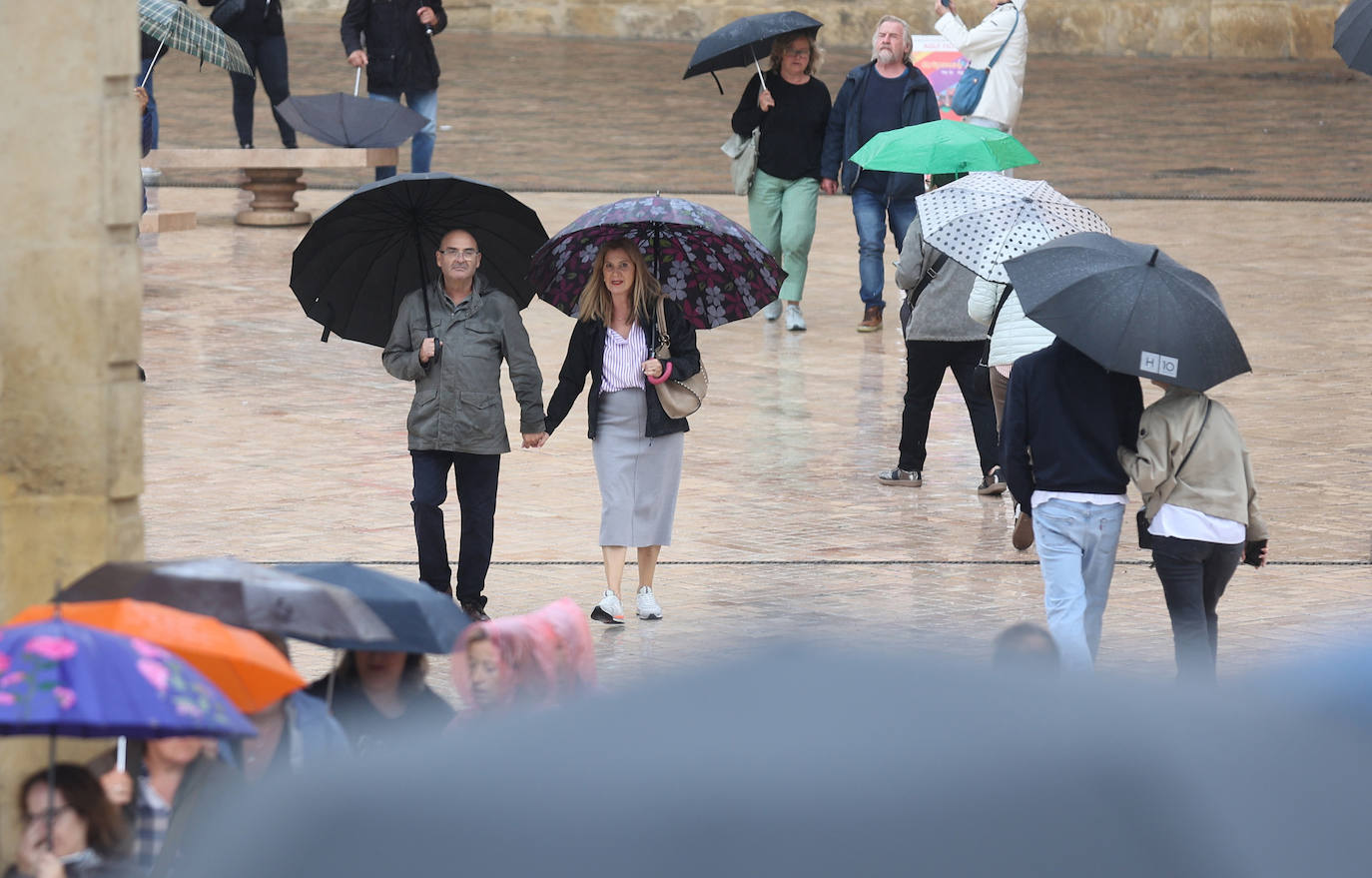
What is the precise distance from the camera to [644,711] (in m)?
1.67

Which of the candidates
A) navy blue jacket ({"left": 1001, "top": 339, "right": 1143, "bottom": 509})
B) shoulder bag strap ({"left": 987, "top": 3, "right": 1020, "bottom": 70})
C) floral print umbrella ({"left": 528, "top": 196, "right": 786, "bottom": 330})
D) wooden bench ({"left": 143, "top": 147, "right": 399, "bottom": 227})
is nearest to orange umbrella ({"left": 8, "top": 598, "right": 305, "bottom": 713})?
navy blue jacket ({"left": 1001, "top": 339, "right": 1143, "bottom": 509})

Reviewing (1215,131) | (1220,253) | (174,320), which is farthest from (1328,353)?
(1215,131)

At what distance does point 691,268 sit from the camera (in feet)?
28.2

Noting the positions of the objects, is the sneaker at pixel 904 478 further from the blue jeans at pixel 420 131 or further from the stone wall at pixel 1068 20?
the stone wall at pixel 1068 20

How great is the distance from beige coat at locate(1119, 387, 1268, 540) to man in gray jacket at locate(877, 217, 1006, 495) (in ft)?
11.7

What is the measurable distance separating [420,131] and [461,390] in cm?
1133

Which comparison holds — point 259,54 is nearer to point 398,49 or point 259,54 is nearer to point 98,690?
point 398,49

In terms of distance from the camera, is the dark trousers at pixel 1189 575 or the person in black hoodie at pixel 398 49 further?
the person in black hoodie at pixel 398 49

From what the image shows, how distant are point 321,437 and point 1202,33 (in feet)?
75.0

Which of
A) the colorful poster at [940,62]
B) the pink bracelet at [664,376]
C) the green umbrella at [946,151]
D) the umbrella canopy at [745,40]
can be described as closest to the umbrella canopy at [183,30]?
the umbrella canopy at [745,40]

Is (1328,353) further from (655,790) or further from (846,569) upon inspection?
(655,790)

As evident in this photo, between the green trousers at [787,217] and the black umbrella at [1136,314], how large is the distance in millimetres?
7433

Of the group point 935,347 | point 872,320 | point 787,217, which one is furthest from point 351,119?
point 935,347

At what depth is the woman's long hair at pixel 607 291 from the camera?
26.2 feet
